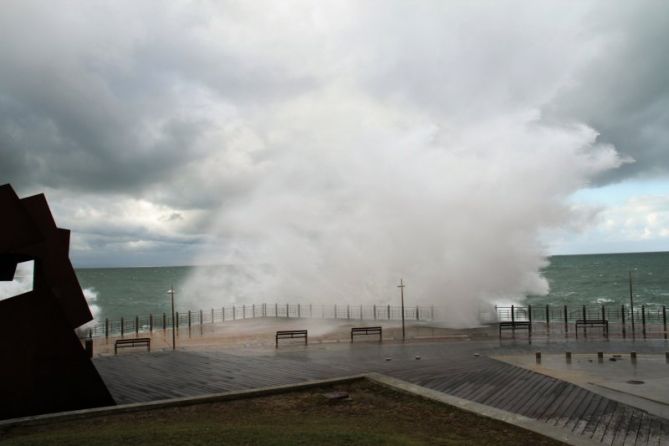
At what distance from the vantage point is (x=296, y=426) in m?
9.31

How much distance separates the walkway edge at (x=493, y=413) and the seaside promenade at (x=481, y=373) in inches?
7.3

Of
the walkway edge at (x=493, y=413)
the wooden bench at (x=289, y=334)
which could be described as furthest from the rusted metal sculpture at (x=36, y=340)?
the wooden bench at (x=289, y=334)

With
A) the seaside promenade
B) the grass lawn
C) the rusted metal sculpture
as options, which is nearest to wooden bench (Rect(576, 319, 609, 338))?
the seaside promenade

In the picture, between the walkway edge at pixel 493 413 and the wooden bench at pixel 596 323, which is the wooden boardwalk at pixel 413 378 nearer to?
the walkway edge at pixel 493 413

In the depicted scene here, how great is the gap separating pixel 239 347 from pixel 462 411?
45.7 feet

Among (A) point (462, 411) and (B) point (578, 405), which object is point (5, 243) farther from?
(B) point (578, 405)

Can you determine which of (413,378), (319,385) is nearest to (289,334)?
(413,378)

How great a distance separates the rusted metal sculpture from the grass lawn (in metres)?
0.92

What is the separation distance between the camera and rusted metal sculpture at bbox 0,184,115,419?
10344 millimetres

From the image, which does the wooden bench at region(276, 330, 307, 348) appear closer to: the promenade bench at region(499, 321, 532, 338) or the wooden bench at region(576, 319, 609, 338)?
the promenade bench at region(499, 321, 532, 338)

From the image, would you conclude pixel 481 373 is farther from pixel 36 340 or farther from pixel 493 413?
pixel 36 340

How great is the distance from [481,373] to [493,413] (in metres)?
5.47

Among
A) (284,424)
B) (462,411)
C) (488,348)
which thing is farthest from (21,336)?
(488,348)

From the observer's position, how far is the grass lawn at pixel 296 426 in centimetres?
815
